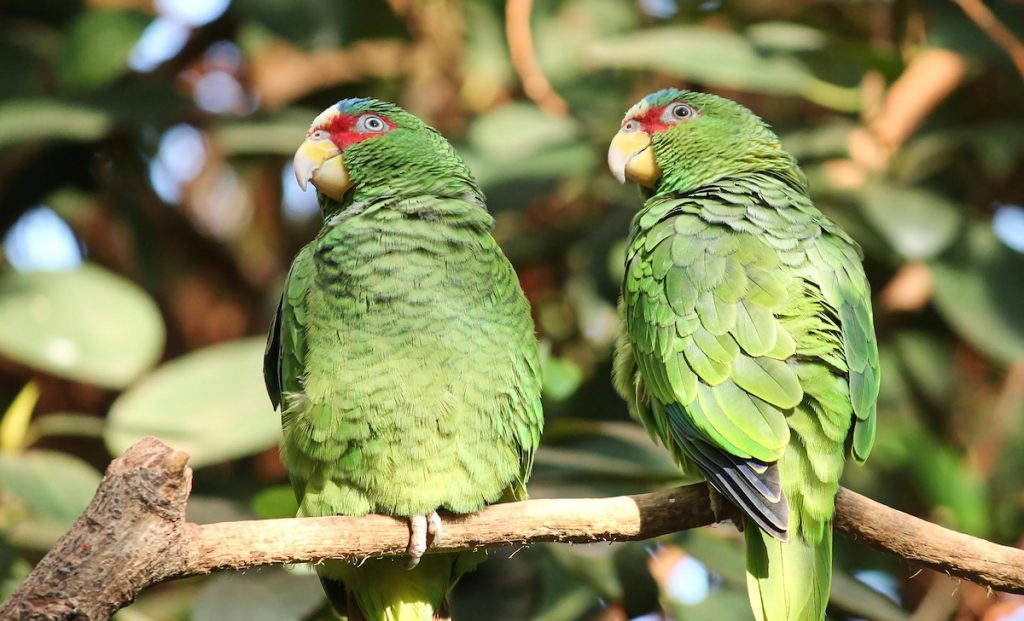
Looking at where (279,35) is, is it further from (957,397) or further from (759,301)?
(957,397)

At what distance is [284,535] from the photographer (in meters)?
1.83

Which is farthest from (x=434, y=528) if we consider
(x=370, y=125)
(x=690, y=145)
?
(x=690, y=145)

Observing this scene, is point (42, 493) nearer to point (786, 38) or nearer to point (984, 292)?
point (786, 38)

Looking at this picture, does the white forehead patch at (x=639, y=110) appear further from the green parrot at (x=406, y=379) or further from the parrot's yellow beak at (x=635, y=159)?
the green parrot at (x=406, y=379)

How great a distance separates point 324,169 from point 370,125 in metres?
0.15

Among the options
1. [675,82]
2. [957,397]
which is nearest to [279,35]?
[675,82]

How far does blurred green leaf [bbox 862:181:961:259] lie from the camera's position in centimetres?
318

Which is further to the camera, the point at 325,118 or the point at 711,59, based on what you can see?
the point at 711,59

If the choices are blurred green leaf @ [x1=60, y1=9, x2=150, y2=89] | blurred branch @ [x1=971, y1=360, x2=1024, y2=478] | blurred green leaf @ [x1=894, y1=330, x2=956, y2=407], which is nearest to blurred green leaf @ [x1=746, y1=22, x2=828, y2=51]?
blurred green leaf @ [x1=894, y1=330, x2=956, y2=407]

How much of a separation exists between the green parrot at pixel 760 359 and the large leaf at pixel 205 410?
1076mm

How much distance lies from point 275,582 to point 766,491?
1.16m

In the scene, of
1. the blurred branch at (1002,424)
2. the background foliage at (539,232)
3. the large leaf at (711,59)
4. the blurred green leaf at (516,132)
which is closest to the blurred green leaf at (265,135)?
the background foliage at (539,232)

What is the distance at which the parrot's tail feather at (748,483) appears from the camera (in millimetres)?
1938

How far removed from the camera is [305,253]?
236 centimetres
